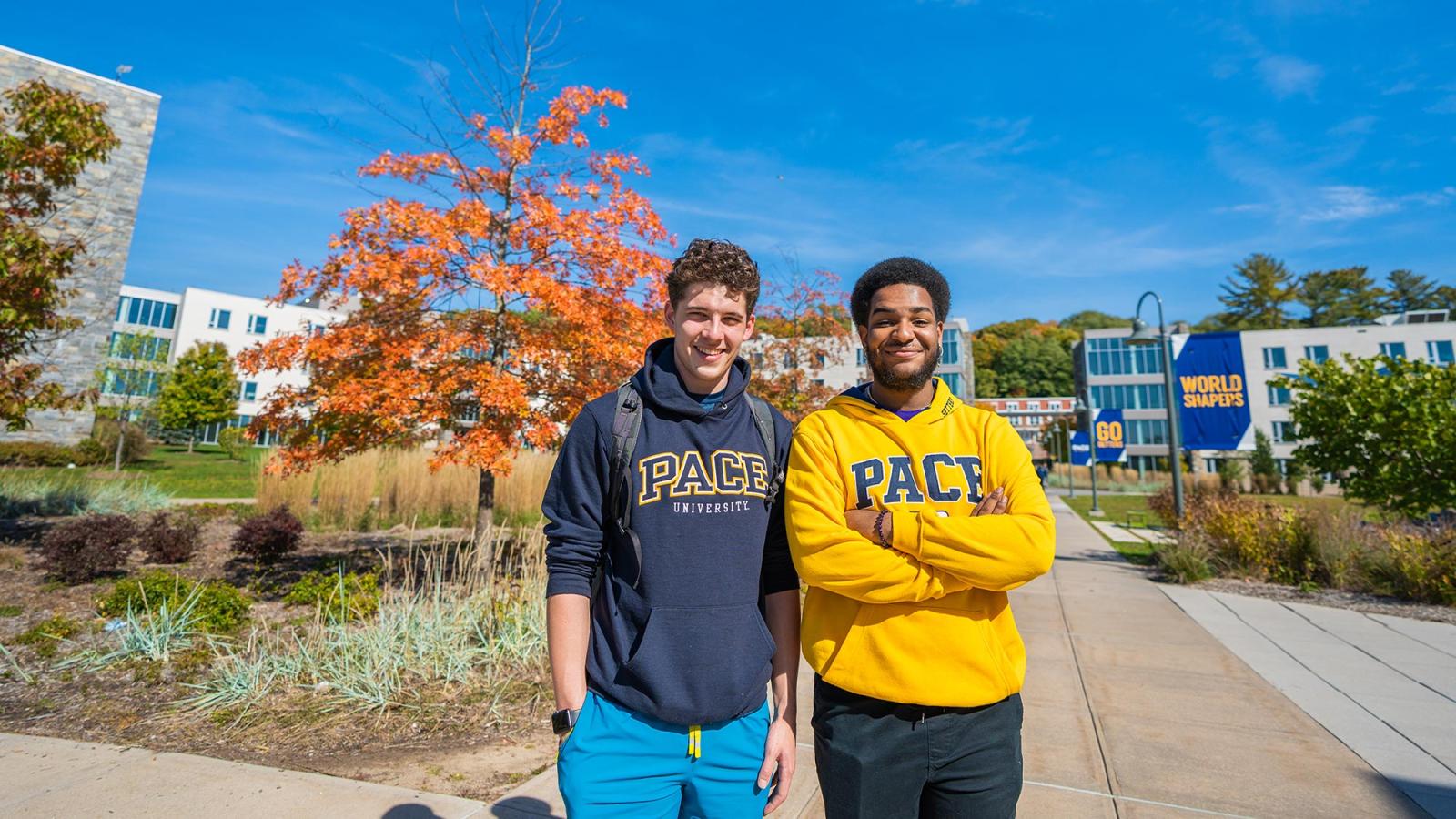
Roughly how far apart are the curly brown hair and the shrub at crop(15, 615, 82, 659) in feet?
18.5

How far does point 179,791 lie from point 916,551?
10.5ft

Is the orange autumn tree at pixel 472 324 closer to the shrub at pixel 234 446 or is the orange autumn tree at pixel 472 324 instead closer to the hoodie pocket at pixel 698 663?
the hoodie pocket at pixel 698 663

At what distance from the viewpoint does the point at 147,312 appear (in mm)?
46719

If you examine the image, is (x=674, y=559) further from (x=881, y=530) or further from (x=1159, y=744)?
(x=1159, y=744)

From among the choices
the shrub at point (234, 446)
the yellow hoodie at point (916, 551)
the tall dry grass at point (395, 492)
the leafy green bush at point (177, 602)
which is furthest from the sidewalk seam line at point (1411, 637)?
the shrub at point (234, 446)

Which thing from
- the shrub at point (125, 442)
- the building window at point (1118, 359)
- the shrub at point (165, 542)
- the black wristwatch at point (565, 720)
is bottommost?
the shrub at point (165, 542)

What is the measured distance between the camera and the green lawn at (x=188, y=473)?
1567cm

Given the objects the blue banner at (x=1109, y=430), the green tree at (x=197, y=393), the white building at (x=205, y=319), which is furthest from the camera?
the white building at (x=205, y=319)

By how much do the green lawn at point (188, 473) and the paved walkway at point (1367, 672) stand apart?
16084mm

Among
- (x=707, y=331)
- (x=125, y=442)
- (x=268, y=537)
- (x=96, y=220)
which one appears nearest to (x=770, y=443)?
(x=707, y=331)

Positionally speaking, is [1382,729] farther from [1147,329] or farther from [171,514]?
[171,514]

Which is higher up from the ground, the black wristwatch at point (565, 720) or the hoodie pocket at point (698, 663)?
the hoodie pocket at point (698, 663)

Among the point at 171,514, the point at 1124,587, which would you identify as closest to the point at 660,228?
the point at 1124,587

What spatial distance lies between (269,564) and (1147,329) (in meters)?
16.1
